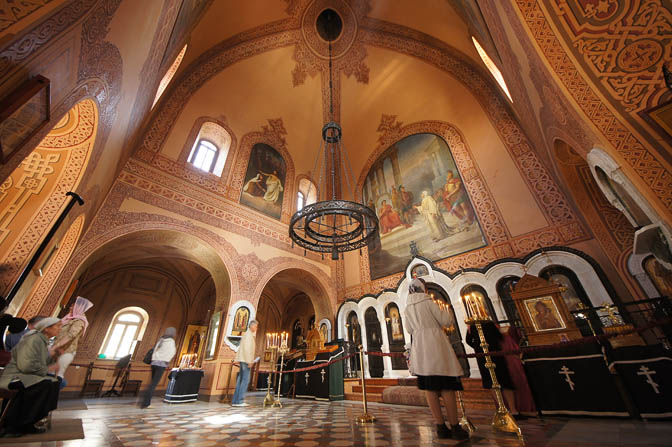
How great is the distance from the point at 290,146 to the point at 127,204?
6.67 metres

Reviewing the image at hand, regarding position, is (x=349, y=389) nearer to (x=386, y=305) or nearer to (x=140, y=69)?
(x=386, y=305)

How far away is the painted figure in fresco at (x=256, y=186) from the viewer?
931 cm

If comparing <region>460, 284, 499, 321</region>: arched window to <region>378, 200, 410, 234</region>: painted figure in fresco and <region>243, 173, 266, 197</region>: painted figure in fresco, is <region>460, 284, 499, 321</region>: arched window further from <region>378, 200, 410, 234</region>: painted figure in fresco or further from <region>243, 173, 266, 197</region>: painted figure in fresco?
<region>243, 173, 266, 197</region>: painted figure in fresco

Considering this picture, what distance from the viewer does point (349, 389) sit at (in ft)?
23.7

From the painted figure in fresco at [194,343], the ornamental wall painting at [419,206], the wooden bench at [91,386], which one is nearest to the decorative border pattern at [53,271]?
the wooden bench at [91,386]

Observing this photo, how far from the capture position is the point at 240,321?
7.07m

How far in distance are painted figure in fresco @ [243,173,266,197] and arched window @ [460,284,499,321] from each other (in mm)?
7578

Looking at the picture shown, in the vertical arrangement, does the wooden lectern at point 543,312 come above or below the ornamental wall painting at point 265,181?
below

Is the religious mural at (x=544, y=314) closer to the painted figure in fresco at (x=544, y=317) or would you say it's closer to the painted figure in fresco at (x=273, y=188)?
the painted figure in fresco at (x=544, y=317)

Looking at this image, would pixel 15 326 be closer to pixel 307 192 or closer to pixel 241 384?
pixel 241 384

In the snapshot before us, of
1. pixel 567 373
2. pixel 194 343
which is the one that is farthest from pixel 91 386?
pixel 567 373

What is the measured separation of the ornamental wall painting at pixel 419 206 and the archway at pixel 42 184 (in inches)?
323

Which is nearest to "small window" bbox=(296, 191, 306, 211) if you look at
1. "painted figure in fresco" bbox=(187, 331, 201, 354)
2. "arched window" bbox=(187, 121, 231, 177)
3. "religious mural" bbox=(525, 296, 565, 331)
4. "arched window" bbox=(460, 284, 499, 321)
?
"arched window" bbox=(187, 121, 231, 177)

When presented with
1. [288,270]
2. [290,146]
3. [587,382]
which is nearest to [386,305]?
[288,270]
